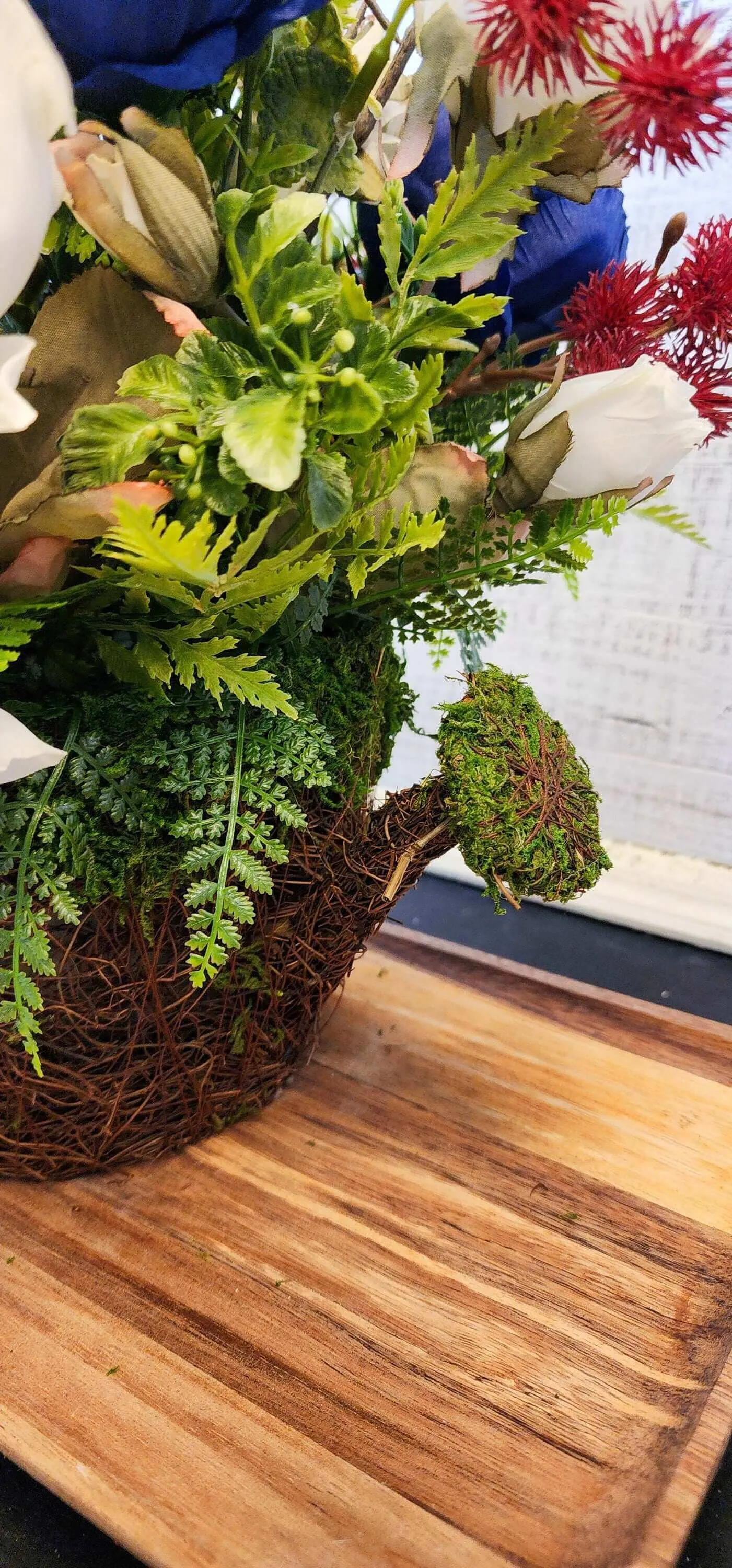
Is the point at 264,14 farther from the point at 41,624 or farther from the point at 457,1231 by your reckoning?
the point at 457,1231

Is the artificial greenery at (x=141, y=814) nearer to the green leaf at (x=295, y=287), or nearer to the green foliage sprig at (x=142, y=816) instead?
the green foliage sprig at (x=142, y=816)

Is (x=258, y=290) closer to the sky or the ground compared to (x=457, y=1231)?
closer to the sky

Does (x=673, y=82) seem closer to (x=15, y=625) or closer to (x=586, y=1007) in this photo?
(x=15, y=625)

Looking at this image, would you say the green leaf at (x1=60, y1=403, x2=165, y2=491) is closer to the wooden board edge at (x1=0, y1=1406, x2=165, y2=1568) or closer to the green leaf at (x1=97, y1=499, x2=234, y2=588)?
the green leaf at (x1=97, y1=499, x2=234, y2=588)

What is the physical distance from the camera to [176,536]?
199 mm

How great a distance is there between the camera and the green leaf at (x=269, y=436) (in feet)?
0.62

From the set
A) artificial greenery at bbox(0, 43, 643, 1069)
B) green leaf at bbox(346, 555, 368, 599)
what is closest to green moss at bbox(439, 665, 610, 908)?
artificial greenery at bbox(0, 43, 643, 1069)

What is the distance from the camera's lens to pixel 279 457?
0.62ft

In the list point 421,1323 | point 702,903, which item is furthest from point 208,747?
point 702,903

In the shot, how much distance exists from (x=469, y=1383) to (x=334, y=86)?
0.33 m

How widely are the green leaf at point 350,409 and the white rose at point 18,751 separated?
0.09 meters

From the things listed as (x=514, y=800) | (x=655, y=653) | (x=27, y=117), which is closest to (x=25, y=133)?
(x=27, y=117)

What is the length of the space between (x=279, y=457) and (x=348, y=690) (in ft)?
0.48

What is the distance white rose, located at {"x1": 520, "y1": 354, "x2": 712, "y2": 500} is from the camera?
0.25 metres
